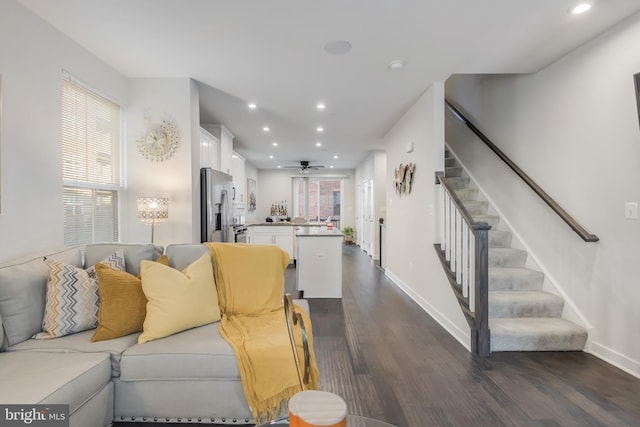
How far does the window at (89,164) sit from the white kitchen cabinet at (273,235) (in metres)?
3.04

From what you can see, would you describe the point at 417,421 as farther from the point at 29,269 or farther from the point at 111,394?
the point at 29,269

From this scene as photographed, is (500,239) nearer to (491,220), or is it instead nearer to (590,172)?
(491,220)

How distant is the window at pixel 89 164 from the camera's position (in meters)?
2.62

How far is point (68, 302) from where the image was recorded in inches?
71.4

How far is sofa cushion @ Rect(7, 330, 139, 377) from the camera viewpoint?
64.9 inches

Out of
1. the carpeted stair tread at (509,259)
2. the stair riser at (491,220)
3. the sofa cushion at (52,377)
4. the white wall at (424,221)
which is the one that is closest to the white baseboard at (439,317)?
the white wall at (424,221)

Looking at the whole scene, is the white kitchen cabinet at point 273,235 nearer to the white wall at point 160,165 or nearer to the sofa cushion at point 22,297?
the white wall at point 160,165

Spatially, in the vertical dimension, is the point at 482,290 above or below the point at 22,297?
below

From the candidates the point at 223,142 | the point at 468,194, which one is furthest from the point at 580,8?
the point at 223,142

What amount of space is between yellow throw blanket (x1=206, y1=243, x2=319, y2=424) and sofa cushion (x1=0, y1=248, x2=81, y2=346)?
39.2 inches

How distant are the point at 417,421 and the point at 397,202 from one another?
359 centimetres

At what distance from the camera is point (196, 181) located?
3.52 meters

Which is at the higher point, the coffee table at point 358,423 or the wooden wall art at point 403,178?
the wooden wall art at point 403,178

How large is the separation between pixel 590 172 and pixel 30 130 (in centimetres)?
441
